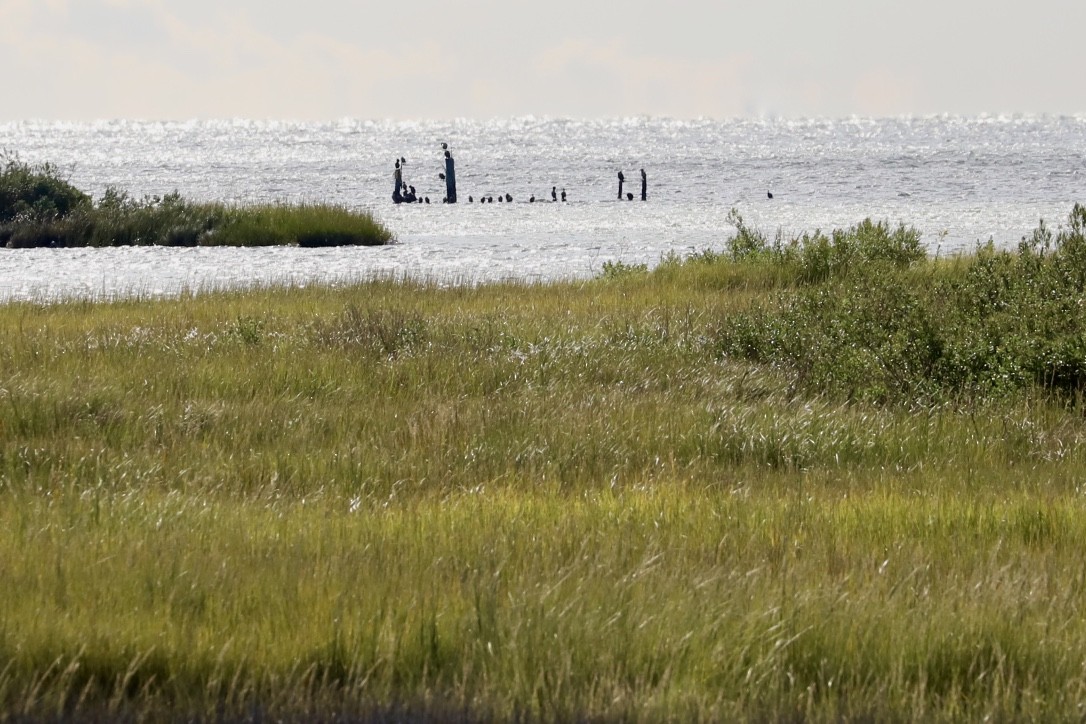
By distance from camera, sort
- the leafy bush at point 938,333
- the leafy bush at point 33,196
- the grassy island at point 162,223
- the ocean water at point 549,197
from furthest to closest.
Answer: the leafy bush at point 33,196
the grassy island at point 162,223
the ocean water at point 549,197
the leafy bush at point 938,333

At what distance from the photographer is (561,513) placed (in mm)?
5188

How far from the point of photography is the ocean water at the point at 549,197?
871 inches

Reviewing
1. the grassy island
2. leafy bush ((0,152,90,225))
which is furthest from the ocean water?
leafy bush ((0,152,90,225))

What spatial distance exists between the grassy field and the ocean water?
25.5 ft

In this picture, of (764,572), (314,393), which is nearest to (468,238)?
(314,393)

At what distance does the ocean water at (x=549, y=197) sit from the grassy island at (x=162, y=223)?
4.86 feet

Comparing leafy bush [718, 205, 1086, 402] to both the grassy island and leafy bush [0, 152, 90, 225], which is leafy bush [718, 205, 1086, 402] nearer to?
the grassy island

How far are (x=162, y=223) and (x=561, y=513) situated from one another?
2459 centimetres

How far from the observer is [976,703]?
129 inches

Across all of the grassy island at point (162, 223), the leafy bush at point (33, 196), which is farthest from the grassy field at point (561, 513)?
the leafy bush at point (33, 196)

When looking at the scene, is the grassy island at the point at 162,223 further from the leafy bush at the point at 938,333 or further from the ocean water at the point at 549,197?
the leafy bush at the point at 938,333

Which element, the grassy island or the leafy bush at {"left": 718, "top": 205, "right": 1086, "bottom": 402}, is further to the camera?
the grassy island

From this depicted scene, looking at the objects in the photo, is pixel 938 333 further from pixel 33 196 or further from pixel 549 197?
pixel 549 197

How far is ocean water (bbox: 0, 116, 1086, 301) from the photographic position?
22.1 metres
